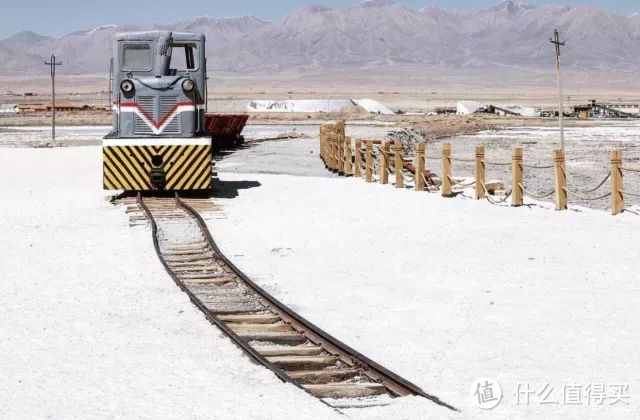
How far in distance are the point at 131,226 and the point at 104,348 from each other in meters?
8.90

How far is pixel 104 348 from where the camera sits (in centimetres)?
915

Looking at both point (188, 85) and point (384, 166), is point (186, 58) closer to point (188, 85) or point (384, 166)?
point (188, 85)

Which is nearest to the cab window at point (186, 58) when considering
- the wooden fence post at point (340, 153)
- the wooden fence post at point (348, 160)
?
the wooden fence post at point (348, 160)

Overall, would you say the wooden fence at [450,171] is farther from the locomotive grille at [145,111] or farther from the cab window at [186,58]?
the locomotive grille at [145,111]

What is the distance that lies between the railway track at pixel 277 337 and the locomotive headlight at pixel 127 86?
783 centimetres

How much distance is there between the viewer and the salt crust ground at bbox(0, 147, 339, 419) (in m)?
7.40

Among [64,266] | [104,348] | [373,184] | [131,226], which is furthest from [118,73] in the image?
[104,348]

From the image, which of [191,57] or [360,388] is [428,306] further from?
[191,57]

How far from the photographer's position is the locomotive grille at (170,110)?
73.9ft

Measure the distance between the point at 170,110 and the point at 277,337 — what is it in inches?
549

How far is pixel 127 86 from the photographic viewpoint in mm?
22234

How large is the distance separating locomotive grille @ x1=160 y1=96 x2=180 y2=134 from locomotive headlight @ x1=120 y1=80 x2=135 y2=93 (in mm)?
708

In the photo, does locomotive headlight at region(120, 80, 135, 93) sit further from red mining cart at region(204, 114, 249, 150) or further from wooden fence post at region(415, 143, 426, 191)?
red mining cart at region(204, 114, 249, 150)

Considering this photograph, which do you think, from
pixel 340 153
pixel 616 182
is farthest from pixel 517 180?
pixel 340 153
